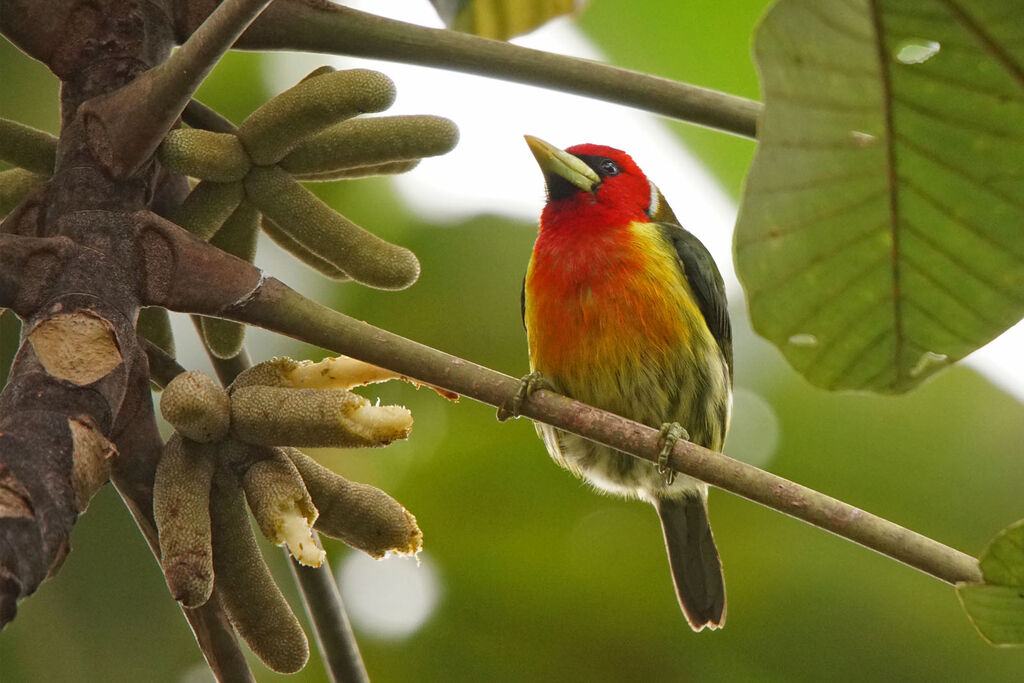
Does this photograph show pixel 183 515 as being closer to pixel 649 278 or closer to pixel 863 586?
pixel 649 278

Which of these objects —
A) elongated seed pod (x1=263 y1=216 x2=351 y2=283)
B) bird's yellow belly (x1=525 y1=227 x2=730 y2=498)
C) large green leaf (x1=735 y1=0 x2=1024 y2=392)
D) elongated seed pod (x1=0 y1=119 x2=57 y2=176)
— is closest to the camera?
large green leaf (x1=735 y1=0 x2=1024 y2=392)

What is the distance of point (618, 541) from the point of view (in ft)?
8.81

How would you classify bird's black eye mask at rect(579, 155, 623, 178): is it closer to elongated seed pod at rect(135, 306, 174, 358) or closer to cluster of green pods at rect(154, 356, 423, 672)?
elongated seed pod at rect(135, 306, 174, 358)

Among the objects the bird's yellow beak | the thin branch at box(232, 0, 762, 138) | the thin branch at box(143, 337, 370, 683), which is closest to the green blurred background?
the bird's yellow beak

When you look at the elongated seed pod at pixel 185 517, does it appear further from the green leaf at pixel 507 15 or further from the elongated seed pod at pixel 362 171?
the green leaf at pixel 507 15

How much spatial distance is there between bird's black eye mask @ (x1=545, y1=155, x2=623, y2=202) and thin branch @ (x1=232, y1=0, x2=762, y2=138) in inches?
42.8

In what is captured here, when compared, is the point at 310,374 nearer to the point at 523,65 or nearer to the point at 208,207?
the point at 208,207

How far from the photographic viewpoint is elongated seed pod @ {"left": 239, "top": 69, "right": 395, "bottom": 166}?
54.5 inches

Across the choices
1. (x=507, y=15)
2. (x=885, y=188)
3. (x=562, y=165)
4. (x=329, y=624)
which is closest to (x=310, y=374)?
(x=329, y=624)

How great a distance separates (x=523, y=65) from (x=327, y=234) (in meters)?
0.34

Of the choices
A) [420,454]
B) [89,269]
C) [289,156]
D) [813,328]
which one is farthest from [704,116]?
[420,454]

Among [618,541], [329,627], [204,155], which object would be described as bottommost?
[618,541]

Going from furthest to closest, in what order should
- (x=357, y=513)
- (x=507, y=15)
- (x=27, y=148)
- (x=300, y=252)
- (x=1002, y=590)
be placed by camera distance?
1. (x=507, y=15)
2. (x=300, y=252)
3. (x=27, y=148)
4. (x=357, y=513)
5. (x=1002, y=590)

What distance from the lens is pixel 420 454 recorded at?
8.62ft
